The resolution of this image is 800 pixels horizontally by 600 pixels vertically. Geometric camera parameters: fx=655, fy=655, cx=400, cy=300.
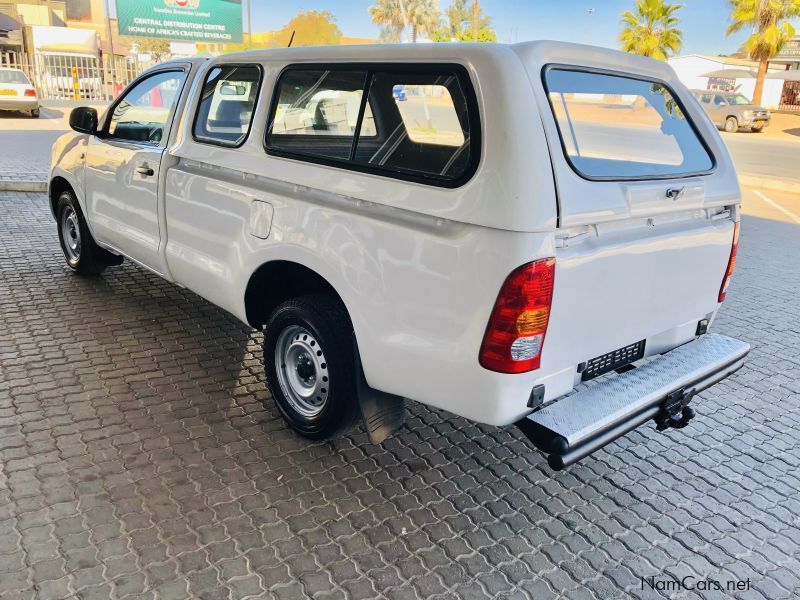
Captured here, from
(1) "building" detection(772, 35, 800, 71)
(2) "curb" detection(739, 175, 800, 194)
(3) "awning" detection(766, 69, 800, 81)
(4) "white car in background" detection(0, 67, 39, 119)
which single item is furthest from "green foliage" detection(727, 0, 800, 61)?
(4) "white car in background" detection(0, 67, 39, 119)

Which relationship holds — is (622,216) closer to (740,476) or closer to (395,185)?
(395,185)

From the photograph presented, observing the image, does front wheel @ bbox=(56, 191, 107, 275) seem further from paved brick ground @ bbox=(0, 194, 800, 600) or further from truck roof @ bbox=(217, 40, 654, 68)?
truck roof @ bbox=(217, 40, 654, 68)

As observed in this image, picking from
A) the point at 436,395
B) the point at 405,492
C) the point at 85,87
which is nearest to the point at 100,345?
the point at 405,492

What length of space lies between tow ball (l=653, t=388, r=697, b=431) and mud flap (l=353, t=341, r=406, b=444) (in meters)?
1.20

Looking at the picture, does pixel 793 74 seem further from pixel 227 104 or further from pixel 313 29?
pixel 227 104

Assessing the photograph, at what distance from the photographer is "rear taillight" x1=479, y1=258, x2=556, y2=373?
7.84 feet

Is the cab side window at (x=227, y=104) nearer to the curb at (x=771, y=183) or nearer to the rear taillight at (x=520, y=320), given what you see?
the rear taillight at (x=520, y=320)

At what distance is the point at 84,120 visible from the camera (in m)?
4.93

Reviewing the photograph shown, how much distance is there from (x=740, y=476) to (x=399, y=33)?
8071 cm

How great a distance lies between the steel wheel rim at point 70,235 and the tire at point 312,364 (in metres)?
3.13

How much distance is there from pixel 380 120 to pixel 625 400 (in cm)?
168

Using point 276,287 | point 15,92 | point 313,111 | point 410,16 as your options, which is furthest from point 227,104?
point 410,16

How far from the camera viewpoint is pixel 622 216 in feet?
8.75

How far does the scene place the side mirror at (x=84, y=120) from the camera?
16.1ft
